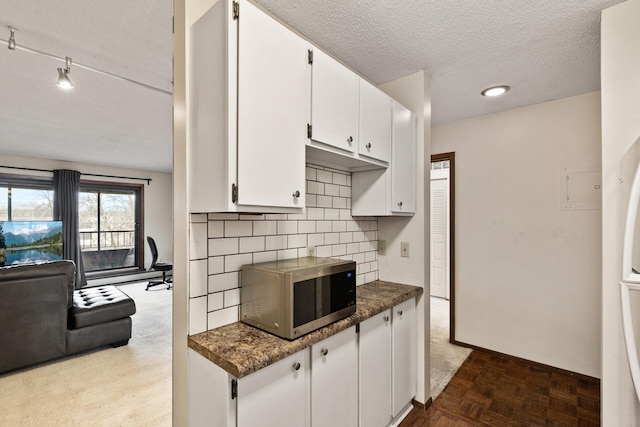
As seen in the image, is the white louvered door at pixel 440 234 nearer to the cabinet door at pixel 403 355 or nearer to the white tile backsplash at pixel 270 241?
the white tile backsplash at pixel 270 241

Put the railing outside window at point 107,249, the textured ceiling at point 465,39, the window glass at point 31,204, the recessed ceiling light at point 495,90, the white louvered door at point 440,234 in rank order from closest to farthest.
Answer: the textured ceiling at point 465,39, the recessed ceiling light at point 495,90, the white louvered door at point 440,234, the window glass at point 31,204, the railing outside window at point 107,249

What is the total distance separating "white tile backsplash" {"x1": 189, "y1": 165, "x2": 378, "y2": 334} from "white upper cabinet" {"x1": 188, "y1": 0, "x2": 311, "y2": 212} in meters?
0.25

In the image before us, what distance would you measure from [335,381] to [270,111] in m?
1.37

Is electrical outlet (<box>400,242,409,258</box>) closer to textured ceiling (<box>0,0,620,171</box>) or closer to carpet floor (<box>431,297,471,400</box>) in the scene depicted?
carpet floor (<box>431,297,471,400</box>)

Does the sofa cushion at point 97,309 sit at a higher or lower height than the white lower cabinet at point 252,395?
lower

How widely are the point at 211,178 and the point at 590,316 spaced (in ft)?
10.5

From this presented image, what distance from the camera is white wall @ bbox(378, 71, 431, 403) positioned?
90.0 inches

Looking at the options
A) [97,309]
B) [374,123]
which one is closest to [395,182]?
[374,123]

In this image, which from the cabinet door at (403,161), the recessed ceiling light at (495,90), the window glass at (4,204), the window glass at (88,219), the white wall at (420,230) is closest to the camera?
the cabinet door at (403,161)

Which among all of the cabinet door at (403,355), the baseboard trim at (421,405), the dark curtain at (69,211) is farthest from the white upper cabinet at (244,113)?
the dark curtain at (69,211)

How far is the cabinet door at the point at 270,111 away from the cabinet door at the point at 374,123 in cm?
51

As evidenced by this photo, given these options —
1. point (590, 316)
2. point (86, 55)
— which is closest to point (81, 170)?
point (86, 55)

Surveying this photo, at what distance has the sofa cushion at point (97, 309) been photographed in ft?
10.3

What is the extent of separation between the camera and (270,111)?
52.4 inches
